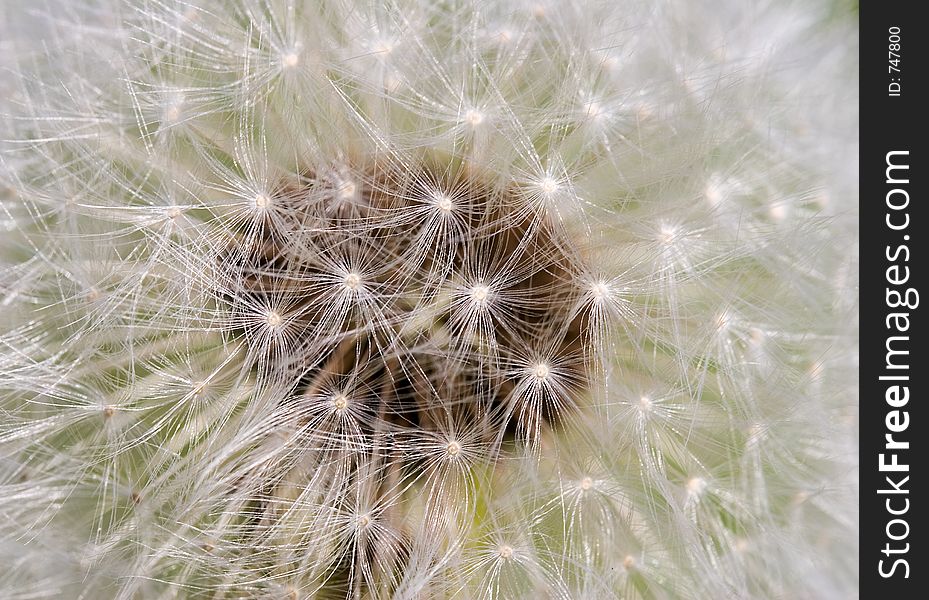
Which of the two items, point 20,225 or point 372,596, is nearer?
point 372,596

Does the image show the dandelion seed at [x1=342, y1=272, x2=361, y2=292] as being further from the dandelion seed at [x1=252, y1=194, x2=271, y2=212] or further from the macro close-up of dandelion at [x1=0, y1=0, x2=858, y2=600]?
the dandelion seed at [x1=252, y1=194, x2=271, y2=212]

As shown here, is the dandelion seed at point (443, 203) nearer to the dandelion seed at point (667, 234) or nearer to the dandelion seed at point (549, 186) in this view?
the dandelion seed at point (549, 186)

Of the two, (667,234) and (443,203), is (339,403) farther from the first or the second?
(667,234)

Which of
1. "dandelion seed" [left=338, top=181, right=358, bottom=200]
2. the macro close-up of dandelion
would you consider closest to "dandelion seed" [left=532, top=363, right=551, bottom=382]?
the macro close-up of dandelion

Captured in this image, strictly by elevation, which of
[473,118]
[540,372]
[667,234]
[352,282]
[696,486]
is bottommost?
[696,486]

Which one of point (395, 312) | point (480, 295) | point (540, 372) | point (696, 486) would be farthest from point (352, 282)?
point (696, 486)

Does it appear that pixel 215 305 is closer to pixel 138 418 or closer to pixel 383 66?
pixel 138 418

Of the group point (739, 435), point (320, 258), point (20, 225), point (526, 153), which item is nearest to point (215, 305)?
point (320, 258)

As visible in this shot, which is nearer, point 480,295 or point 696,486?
→ point 480,295

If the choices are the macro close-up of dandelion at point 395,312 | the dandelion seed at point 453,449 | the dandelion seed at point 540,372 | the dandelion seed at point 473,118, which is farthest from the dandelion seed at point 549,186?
the dandelion seed at point 453,449
